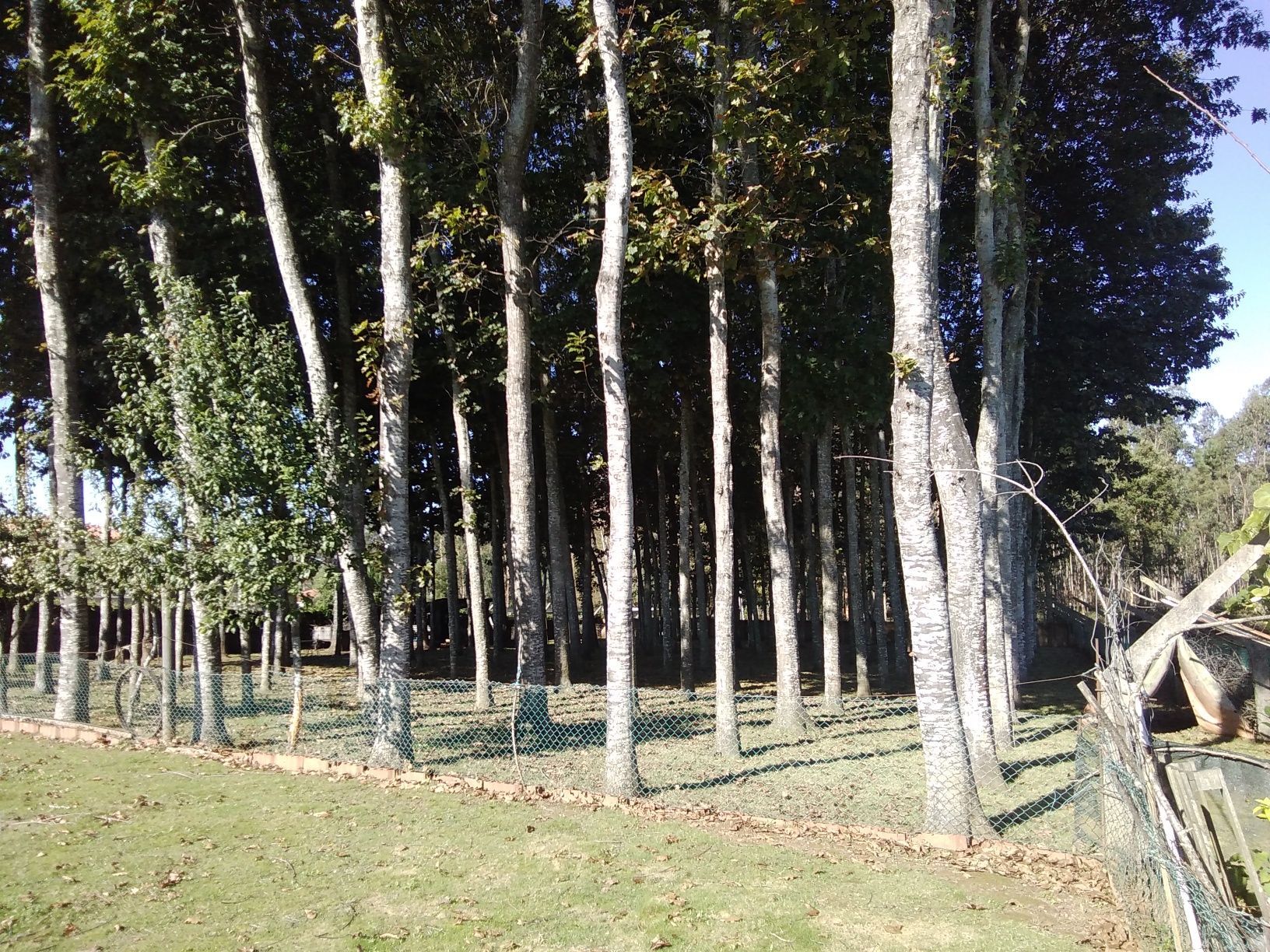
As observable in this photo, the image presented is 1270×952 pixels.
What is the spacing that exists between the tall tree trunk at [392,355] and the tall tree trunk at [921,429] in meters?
6.16

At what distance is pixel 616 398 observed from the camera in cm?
909

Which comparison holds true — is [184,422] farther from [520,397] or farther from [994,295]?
[994,295]

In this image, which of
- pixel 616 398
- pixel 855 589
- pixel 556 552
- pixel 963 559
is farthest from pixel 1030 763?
pixel 556 552

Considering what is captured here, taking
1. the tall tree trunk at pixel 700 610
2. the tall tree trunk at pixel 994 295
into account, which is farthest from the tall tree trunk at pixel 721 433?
the tall tree trunk at pixel 700 610

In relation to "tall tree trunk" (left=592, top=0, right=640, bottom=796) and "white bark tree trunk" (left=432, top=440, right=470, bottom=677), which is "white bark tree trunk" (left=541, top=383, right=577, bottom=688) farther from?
"tall tree trunk" (left=592, top=0, right=640, bottom=796)

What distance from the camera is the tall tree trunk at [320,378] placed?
10.9 metres

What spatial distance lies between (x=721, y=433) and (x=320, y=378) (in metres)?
5.64

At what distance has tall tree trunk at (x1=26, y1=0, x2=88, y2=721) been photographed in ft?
44.2

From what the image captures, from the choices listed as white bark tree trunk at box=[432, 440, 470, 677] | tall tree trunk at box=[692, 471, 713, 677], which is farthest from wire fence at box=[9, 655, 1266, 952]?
tall tree trunk at box=[692, 471, 713, 677]

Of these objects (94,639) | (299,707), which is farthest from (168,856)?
(94,639)

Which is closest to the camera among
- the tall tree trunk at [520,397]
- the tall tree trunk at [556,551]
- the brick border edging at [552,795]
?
the brick border edging at [552,795]

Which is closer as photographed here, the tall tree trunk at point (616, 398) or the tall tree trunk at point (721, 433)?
the tall tree trunk at point (616, 398)

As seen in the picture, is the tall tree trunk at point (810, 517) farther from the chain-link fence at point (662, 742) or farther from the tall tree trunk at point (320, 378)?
the tall tree trunk at point (320, 378)

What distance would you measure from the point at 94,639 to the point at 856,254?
36694mm
